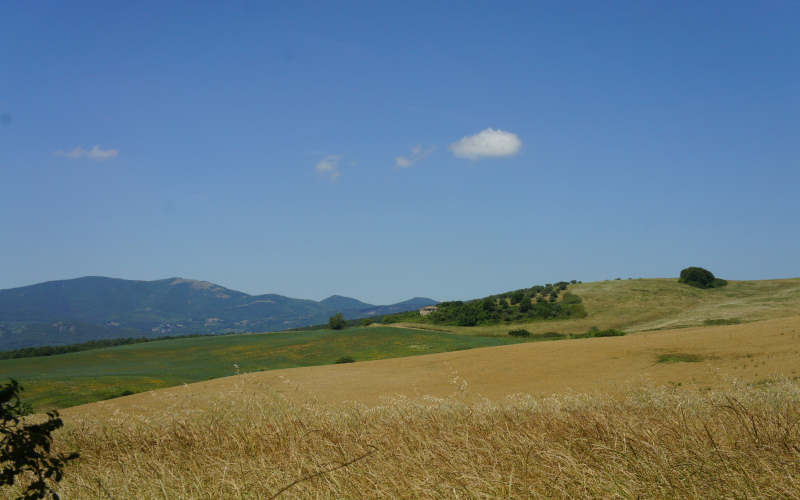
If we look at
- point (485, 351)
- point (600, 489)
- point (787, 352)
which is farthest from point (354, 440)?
point (485, 351)

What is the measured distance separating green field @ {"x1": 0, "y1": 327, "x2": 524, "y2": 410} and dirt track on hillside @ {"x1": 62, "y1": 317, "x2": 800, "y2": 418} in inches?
521

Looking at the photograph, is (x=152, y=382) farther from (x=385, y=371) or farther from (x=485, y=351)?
(x=485, y=351)

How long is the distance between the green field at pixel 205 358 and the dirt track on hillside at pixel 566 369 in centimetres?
1322

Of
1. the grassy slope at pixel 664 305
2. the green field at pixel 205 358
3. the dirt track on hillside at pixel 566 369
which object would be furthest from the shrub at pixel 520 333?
the dirt track on hillside at pixel 566 369

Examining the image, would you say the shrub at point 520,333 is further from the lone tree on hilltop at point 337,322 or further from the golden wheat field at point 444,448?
the golden wheat field at point 444,448

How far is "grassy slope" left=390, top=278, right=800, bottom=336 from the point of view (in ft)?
186

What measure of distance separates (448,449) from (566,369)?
21.1 meters

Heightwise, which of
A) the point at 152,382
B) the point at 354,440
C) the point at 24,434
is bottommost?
the point at 152,382

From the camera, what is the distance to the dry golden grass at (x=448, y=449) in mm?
4953

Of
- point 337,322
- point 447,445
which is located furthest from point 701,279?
point 447,445

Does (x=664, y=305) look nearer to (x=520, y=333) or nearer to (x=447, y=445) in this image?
(x=520, y=333)

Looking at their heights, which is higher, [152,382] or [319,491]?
[319,491]

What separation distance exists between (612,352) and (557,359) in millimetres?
2885

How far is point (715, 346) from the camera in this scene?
25.7 meters
